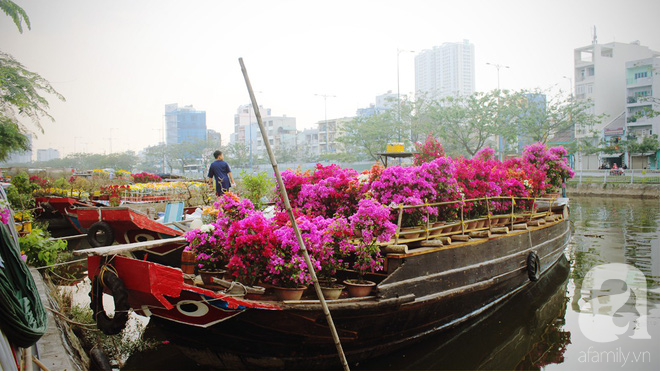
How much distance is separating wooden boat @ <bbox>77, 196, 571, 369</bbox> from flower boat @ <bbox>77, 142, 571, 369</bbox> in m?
0.01

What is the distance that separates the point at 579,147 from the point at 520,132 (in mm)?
3761

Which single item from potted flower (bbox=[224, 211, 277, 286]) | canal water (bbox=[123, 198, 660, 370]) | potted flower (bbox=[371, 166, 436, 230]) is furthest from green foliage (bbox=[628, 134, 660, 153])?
potted flower (bbox=[224, 211, 277, 286])

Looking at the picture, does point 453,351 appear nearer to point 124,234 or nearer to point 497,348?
point 497,348

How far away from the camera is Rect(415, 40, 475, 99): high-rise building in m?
108

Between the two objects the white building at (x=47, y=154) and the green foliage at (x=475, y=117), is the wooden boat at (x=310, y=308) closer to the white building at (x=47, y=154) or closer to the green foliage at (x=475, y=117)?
the green foliage at (x=475, y=117)

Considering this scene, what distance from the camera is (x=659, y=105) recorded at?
3391cm

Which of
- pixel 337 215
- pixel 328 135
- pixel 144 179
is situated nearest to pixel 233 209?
pixel 337 215

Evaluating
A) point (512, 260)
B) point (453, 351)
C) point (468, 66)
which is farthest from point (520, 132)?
point (468, 66)

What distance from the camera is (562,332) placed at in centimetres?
671

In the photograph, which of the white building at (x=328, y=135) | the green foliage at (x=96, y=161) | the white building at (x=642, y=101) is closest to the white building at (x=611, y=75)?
the white building at (x=642, y=101)

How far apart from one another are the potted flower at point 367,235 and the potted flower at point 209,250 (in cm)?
127

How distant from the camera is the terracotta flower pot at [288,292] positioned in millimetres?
4320

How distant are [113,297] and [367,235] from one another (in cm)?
237

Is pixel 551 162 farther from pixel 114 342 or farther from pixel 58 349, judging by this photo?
pixel 58 349
